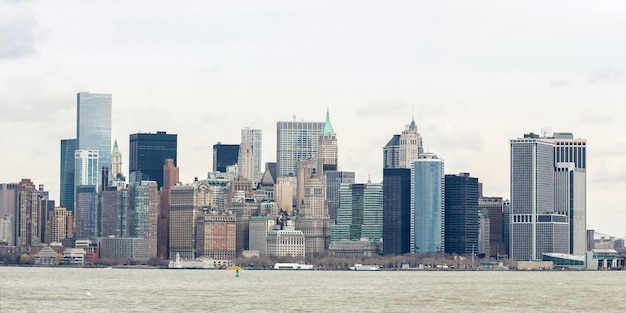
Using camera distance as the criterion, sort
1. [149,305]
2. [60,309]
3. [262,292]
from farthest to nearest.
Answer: [262,292], [149,305], [60,309]

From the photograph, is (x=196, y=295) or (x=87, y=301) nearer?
(x=87, y=301)

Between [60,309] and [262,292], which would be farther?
[262,292]

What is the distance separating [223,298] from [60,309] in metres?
29.2

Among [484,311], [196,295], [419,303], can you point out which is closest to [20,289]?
[196,295]

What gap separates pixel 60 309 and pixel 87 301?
45.2 feet

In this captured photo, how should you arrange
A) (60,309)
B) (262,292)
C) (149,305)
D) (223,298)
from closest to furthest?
(60,309) → (149,305) → (223,298) → (262,292)

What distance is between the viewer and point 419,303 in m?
154

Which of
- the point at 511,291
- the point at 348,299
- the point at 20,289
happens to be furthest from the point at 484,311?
the point at 20,289

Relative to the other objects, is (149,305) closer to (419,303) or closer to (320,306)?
(320,306)

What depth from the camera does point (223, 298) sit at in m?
163

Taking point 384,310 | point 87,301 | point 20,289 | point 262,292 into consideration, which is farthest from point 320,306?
point 20,289

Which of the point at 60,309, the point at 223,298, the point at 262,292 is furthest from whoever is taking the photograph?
the point at 262,292

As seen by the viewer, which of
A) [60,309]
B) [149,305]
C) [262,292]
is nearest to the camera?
[60,309]

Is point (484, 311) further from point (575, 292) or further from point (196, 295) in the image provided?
point (575, 292)
